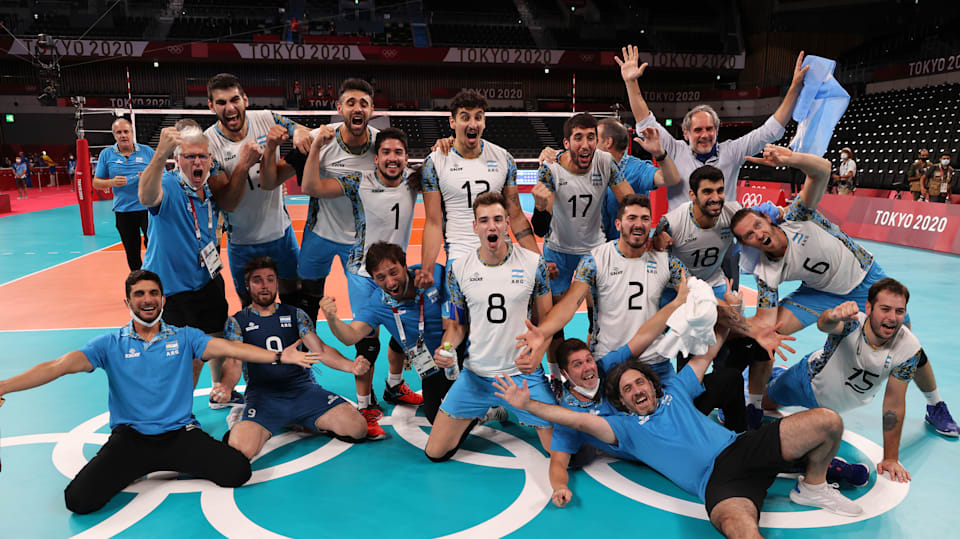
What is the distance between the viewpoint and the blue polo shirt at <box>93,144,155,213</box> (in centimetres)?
952

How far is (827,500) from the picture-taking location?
416cm

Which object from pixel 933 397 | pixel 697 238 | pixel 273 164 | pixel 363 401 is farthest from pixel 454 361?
pixel 933 397

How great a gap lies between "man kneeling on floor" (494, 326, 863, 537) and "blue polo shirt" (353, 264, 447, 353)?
1146 mm

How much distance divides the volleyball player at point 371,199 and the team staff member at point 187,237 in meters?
0.92

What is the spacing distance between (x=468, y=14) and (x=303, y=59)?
10376 mm

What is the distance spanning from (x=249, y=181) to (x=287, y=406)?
2216 millimetres

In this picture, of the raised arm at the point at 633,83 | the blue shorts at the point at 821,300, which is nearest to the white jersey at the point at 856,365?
the blue shorts at the point at 821,300

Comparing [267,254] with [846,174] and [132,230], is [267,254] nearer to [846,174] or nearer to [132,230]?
[132,230]

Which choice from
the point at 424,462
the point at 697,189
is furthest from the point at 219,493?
the point at 697,189

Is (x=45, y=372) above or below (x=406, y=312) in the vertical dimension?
below

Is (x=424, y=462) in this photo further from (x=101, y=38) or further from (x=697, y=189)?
(x=101, y=38)

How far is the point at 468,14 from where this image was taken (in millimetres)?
38188

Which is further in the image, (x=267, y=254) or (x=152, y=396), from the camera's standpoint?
(x=267, y=254)

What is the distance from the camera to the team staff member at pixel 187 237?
17.9 ft
